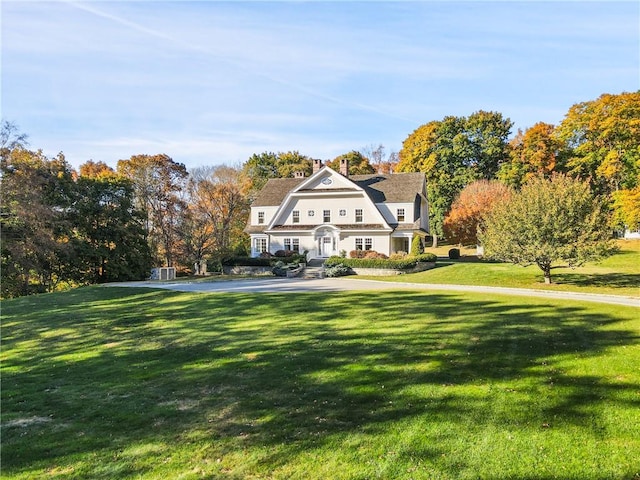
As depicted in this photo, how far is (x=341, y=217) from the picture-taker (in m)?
39.1

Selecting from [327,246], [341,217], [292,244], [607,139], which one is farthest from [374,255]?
[607,139]

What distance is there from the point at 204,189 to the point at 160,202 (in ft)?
14.3

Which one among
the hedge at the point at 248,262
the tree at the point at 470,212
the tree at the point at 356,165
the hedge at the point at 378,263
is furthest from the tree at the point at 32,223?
the tree at the point at 356,165

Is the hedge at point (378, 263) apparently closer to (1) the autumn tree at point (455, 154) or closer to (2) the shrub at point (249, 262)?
(2) the shrub at point (249, 262)

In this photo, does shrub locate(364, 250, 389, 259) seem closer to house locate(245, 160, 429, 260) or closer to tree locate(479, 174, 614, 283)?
house locate(245, 160, 429, 260)

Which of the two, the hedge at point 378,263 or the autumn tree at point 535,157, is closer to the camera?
the hedge at point 378,263

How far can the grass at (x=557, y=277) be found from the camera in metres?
21.9

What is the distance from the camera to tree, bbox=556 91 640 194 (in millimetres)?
46000

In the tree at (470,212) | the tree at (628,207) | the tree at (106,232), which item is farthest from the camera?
the tree at (470,212)

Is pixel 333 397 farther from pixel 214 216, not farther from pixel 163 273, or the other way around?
pixel 214 216

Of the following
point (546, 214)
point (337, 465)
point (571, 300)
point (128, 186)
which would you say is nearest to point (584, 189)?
point (546, 214)

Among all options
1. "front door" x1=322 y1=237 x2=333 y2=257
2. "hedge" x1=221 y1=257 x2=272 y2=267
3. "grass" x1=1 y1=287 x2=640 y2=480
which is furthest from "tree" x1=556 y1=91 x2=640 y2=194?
"grass" x1=1 y1=287 x2=640 y2=480

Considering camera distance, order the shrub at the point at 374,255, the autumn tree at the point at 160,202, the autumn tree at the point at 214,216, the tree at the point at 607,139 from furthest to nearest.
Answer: the tree at the point at 607,139
the autumn tree at the point at 214,216
the autumn tree at the point at 160,202
the shrub at the point at 374,255

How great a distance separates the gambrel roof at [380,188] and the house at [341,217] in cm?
8
